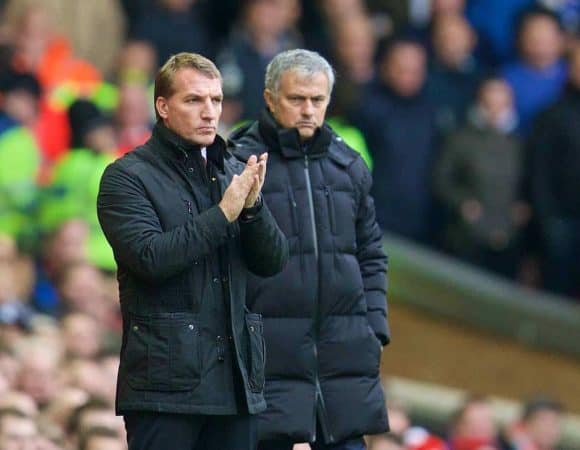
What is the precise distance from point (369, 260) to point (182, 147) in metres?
1.22

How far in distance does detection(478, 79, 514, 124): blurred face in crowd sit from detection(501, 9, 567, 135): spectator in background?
0.44m

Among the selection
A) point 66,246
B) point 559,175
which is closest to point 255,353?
point 66,246

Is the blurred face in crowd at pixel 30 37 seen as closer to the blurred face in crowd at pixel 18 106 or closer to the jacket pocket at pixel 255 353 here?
the blurred face in crowd at pixel 18 106

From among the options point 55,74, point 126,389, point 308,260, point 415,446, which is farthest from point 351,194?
point 55,74

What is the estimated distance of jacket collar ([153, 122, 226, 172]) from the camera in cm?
605

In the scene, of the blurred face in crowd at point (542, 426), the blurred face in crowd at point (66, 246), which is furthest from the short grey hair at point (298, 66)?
the blurred face in crowd at point (542, 426)

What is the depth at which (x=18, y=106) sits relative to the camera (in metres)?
12.1

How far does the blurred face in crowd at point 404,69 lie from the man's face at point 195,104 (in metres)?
6.93

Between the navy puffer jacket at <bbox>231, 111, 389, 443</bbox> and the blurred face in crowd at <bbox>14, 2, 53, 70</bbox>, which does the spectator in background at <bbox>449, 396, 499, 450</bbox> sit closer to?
the blurred face in crowd at <bbox>14, 2, 53, 70</bbox>

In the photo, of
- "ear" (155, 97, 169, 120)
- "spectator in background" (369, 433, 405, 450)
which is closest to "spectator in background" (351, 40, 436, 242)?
"spectator in background" (369, 433, 405, 450)

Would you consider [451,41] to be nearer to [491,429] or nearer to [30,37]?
[30,37]

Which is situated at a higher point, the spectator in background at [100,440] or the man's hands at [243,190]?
the man's hands at [243,190]

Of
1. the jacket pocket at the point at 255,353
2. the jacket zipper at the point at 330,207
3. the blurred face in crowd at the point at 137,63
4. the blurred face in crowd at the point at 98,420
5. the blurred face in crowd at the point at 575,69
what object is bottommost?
the blurred face in crowd at the point at 98,420

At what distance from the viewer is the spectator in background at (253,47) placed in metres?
12.7
